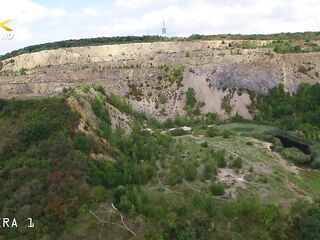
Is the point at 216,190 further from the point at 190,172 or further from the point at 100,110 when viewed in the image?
the point at 100,110

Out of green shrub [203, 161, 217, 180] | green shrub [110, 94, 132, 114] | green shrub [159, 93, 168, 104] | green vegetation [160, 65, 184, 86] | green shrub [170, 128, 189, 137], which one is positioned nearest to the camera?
green shrub [203, 161, 217, 180]

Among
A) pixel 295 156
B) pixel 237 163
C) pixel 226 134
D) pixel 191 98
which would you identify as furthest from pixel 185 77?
pixel 237 163

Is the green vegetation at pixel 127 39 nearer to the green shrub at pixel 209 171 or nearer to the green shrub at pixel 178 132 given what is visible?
the green shrub at pixel 178 132

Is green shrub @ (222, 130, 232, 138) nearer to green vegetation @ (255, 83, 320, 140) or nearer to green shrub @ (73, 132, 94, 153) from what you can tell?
green vegetation @ (255, 83, 320, 140)

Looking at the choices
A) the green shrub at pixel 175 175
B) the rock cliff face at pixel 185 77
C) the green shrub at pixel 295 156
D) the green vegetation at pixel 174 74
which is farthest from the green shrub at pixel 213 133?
the green vegetation at pixel 174 74

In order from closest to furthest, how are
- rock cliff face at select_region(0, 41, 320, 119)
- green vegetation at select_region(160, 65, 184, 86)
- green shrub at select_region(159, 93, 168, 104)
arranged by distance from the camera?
rock cliff face at select_region(0, 41, 320, 119) → green shrub at select_region(159, 93, 168, 104) → green vegetation at select_region(160, 65, 184, 86)

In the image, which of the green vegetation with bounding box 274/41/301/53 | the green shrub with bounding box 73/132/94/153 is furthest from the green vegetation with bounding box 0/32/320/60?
the green shrub with bounding box 73/132/94/153

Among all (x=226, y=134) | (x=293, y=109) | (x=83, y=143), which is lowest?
(x=226, y=134)

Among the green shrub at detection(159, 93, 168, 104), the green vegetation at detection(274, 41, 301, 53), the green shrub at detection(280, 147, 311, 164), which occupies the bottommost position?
the green shrub at detection(280, 147, 311, 164)

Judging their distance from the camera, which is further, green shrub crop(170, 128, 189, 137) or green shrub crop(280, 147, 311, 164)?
green shrub crop(170, 128, 189, 137)
